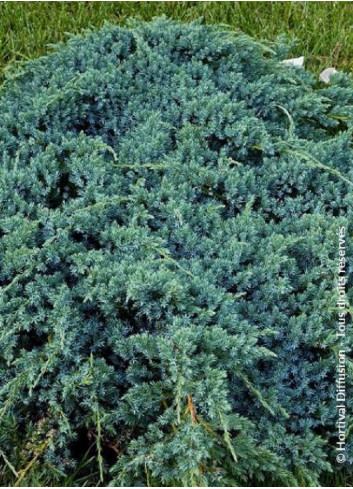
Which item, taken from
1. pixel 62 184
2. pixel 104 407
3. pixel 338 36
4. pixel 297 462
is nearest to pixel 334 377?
pixel 297 462

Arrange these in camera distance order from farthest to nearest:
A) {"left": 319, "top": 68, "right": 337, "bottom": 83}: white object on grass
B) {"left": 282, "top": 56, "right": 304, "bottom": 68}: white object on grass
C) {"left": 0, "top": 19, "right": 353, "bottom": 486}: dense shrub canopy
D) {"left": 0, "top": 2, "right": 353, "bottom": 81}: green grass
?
{"left": 0, "top": 2, "right": 353, "bottom": 81}: green grass, {"left": 319, "top": 68, "right": 337, "bottom": 83}: white object on grass, {"left": 282, "top": 56, "right": 304, "bottom": 68}: white object on grass, {"left": 0, "top": 19, "right": 353, "bottom": 486}: dense shrub canopy

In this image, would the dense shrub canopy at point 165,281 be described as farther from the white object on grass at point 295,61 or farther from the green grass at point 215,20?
the green grass at point 215,20

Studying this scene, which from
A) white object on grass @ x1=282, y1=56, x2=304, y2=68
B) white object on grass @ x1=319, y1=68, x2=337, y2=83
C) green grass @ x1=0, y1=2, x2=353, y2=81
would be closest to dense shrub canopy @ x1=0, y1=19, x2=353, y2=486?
white object on grass @ x1=282, y1=56, x2=304, y2=68

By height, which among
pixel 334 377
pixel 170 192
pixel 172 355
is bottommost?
pixel 334 377

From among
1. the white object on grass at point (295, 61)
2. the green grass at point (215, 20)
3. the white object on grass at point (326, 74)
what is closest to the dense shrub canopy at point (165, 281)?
the white object on grass at point (295, 61)

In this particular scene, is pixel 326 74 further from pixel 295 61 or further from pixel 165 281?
pixel 165 281

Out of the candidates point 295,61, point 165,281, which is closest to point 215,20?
point 295,61

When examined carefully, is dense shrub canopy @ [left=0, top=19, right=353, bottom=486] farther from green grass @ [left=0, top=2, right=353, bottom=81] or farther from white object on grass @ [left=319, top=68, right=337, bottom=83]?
green grass @ [left=0, top=2, right=353, bottom=81]

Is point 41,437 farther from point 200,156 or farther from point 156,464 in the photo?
point 200,156
